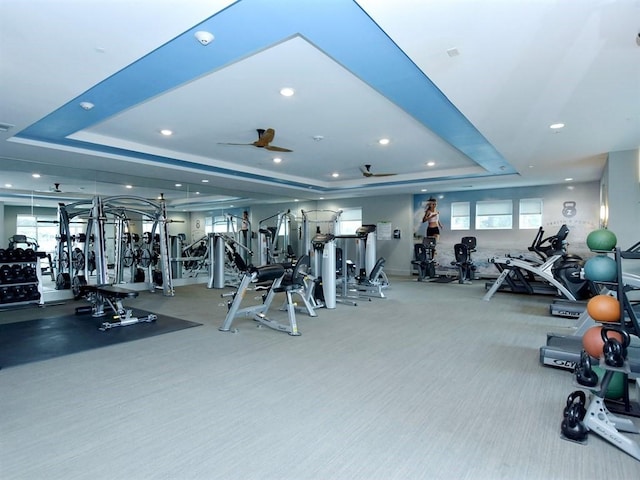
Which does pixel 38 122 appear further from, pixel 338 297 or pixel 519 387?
pixel 519 387

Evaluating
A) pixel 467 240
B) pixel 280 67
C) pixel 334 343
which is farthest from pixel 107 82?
pixel 467 240

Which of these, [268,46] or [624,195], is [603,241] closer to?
[268,46]

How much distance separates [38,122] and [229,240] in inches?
187

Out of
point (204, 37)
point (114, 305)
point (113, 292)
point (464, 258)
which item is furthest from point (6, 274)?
point (464, 258)

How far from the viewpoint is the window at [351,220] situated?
40.2 ft

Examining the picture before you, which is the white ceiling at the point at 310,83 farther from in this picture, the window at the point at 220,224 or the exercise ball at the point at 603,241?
the window at the point at 220,224

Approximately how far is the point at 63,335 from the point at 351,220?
369 inches

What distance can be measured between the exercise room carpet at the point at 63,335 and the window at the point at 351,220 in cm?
809

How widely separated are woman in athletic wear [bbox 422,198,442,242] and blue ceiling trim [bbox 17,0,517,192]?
250 inches

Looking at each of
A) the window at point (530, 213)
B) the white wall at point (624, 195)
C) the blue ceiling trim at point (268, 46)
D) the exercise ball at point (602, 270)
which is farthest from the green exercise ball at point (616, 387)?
the window at point (530, 213)

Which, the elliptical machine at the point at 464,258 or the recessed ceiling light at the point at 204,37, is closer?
the recessed ceiling light at the point at 204,37

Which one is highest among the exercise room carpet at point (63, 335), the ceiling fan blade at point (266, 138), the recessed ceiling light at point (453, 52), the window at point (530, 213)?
the recessed ceiling light at point (453, 52)

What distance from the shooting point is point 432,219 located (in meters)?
10.7

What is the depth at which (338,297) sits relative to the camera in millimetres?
6770
